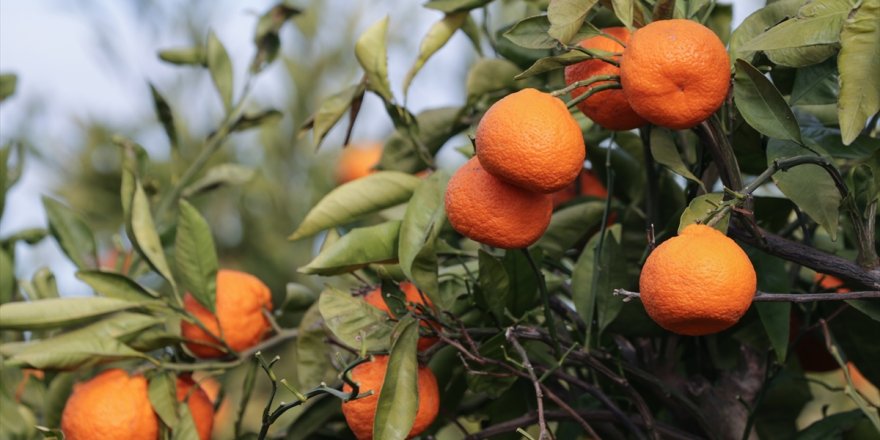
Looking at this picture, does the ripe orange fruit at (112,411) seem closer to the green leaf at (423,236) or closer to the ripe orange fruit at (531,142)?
the green leaf at (423,236)

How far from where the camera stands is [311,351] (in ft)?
3.09

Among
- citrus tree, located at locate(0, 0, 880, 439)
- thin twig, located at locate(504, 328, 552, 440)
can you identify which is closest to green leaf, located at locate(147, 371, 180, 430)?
citrus tree, located at locate(0, 0, 880, 439)

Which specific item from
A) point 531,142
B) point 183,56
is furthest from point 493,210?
point 183,56

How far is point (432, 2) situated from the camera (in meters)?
0.96

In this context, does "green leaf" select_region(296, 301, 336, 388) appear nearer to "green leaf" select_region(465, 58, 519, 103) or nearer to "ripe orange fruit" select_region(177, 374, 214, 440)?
"ripe orange fruit" select_region(177, 374, 214, 440)

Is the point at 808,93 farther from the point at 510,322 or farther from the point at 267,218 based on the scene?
the point at 267,218

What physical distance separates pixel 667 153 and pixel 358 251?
257mm

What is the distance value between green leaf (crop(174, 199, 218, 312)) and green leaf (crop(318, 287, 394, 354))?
0.20 metres

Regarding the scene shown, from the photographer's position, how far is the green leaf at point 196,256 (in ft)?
3.19

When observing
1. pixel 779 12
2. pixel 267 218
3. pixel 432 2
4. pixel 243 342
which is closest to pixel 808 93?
pixel 779 12

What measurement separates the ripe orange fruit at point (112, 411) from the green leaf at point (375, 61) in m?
0.36

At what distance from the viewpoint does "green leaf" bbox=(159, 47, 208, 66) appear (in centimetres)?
124

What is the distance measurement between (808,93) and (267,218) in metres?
1.90

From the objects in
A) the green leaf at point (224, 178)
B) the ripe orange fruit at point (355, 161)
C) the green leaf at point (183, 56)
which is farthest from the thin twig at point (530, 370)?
the ripe orange fruit at point (355, 161)
